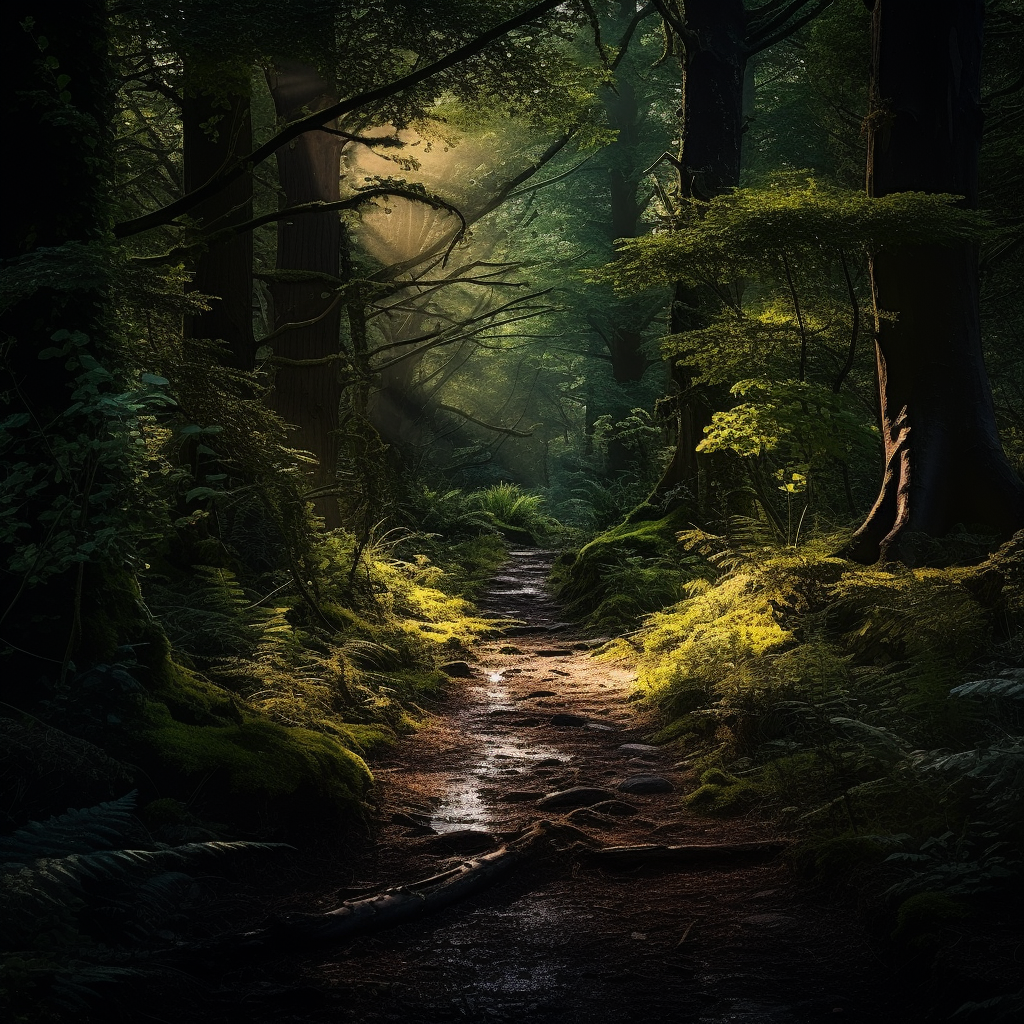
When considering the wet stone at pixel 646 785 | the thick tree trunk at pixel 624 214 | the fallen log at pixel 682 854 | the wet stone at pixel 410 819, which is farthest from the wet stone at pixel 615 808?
the thick tree trunk at pixel 624 214

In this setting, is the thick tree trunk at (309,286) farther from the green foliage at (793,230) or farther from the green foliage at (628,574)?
the green foliage at (793,230)

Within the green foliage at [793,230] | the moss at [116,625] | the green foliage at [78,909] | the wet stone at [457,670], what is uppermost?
the green foliage at [793,230]

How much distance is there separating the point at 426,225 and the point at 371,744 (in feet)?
54.1

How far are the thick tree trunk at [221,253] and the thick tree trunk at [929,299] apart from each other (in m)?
5.54

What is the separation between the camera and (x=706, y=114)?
12039mm

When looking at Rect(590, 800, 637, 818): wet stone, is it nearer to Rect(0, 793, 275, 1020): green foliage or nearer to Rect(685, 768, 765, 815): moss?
Rect(685, 768, 765, 815): moss

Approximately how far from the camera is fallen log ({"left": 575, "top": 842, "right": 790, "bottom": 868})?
4.21 meters

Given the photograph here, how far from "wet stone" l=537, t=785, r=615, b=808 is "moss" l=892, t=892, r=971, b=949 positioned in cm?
209

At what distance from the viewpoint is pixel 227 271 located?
8.41m

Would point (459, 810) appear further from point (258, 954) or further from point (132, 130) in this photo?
point (132, 130)

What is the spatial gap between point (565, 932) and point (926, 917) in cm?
128

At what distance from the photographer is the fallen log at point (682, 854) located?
166 inches

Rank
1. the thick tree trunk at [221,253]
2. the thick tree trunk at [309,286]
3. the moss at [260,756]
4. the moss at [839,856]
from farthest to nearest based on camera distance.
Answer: the thick tree trunk at [309,286]
the thick tree trunk at [221,253]
the moss at [260,756]
the moss at [839,856]

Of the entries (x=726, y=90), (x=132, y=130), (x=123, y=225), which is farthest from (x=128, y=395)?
(x=726, y=90)
